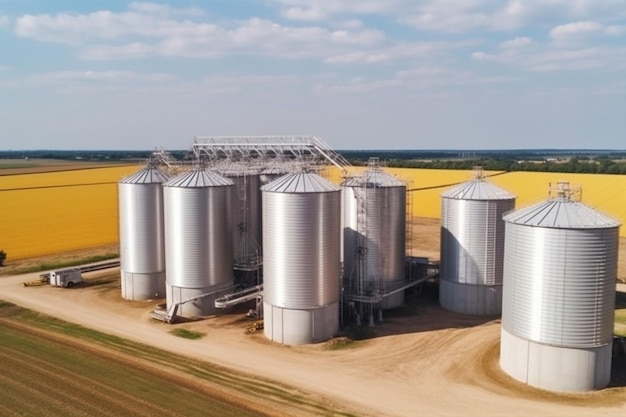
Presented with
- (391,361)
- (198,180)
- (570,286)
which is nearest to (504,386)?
(570,286)

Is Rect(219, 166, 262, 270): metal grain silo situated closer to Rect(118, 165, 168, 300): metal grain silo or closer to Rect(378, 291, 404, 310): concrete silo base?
Rect(118, 165, 168, 300): metal grain silo

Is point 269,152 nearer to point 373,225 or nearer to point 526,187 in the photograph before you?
point 373,225

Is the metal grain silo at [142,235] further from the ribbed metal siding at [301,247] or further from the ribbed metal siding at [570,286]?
the ribbed metal siding at [570,286]

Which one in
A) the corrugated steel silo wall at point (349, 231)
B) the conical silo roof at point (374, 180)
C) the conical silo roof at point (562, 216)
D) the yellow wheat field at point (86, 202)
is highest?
the conical silo roof at point (374, 180)

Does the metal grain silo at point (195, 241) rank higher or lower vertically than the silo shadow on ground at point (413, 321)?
higher

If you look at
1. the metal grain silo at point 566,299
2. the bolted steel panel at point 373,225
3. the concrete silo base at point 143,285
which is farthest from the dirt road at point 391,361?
the bolted steel panel at point 373,225

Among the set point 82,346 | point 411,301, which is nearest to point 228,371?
point 82,346
